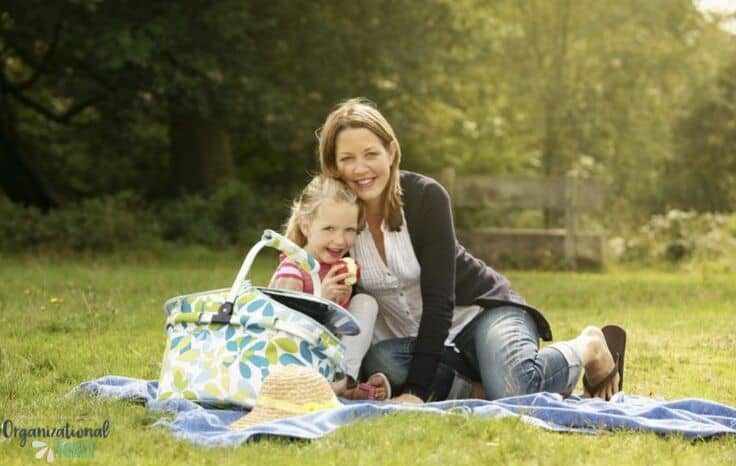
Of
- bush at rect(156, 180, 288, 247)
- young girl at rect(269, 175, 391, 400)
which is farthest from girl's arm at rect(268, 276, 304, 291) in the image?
bush at rect(156, 180, 288, 247)

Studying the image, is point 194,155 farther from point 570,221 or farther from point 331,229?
→ point 331,229

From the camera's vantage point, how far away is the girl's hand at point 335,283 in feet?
16.6

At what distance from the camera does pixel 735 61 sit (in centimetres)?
2834

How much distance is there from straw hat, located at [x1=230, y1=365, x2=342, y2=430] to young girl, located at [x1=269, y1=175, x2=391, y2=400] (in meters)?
0.58

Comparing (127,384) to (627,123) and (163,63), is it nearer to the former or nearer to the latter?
(163,63)

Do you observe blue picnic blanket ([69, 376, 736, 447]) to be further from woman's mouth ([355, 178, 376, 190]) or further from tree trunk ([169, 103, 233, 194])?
tree trunk ([169, 103, 233, 194])

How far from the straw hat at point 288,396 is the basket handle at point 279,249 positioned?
1.22ft

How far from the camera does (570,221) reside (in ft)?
50.2

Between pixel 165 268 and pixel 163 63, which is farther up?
pixel 163 63

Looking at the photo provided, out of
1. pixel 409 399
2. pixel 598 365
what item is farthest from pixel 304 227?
pixel 598 365

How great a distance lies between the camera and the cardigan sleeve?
5105 millimetres

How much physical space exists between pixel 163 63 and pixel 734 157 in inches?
698

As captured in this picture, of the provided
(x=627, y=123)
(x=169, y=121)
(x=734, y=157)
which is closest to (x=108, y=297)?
(x=169, y=121)

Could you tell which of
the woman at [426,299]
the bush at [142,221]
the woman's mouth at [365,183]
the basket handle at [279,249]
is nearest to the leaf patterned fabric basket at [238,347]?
the basket handle at [279,249]
